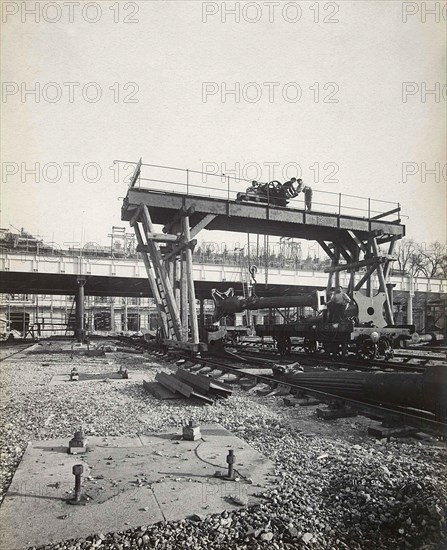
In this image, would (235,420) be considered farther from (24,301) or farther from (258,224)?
(24,301)

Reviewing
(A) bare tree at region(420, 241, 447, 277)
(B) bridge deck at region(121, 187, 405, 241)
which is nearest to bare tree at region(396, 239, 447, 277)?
(A) bare tree at region(420, 241, 447, 277)

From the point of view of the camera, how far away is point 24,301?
145 feet

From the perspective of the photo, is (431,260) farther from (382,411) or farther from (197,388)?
(382,411)

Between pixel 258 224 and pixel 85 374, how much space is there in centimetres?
741

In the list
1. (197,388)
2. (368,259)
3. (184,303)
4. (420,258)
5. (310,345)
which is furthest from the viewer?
(420,258)

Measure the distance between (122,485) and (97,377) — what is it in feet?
21.0

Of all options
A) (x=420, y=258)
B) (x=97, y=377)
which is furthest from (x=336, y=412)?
(x=420, y=258)

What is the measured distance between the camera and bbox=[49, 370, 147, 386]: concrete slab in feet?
28.7

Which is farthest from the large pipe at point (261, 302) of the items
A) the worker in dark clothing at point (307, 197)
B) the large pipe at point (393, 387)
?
the large pipe at point (393, 387)

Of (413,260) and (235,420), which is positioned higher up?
(413,260)

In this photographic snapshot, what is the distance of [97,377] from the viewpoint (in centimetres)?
933

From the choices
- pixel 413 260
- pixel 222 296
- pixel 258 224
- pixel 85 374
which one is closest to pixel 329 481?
pixel 85 374

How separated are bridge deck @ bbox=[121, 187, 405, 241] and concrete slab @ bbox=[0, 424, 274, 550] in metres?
8.31

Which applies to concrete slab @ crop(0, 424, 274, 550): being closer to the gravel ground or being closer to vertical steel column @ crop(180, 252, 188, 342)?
the gravel ground
